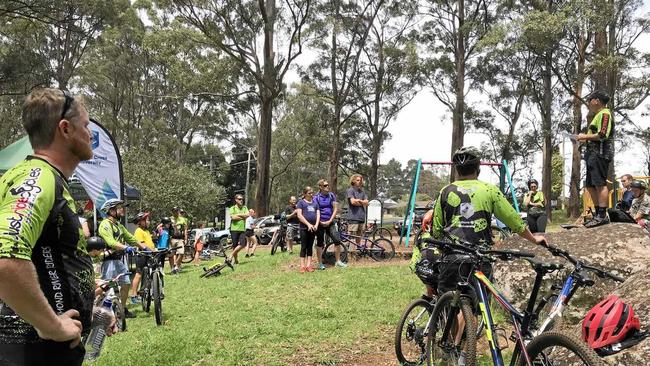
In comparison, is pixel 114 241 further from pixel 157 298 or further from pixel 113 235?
pixel 157 298

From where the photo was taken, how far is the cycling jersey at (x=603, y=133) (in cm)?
656

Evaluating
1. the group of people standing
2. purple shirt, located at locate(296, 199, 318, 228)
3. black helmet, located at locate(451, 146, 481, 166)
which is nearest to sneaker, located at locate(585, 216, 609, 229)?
black helmet, located at locate(451, 146, 481, 166)

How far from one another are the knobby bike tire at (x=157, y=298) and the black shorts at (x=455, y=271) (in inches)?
190

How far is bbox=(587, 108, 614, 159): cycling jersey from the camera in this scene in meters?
6.56

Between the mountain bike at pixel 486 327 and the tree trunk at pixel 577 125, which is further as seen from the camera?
the tree trunk at pixel 577 125

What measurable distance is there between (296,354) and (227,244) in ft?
57.8

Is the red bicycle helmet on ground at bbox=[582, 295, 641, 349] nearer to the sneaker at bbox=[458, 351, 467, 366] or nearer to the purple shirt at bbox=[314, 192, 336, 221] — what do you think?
the sneaker at bbox=[458, 351, 467, 366]

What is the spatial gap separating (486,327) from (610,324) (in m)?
0.94

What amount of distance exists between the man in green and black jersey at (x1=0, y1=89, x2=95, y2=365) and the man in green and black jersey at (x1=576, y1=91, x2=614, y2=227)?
244 inches

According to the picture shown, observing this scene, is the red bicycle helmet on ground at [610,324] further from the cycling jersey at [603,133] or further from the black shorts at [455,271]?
the cycling jersey at [603,133]

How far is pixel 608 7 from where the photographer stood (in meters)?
18.5

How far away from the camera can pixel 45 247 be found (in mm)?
1911

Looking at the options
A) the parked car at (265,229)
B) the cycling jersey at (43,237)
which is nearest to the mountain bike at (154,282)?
the cycling jersey at (43,237)

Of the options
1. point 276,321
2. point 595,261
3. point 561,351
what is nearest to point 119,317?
point 276,321
